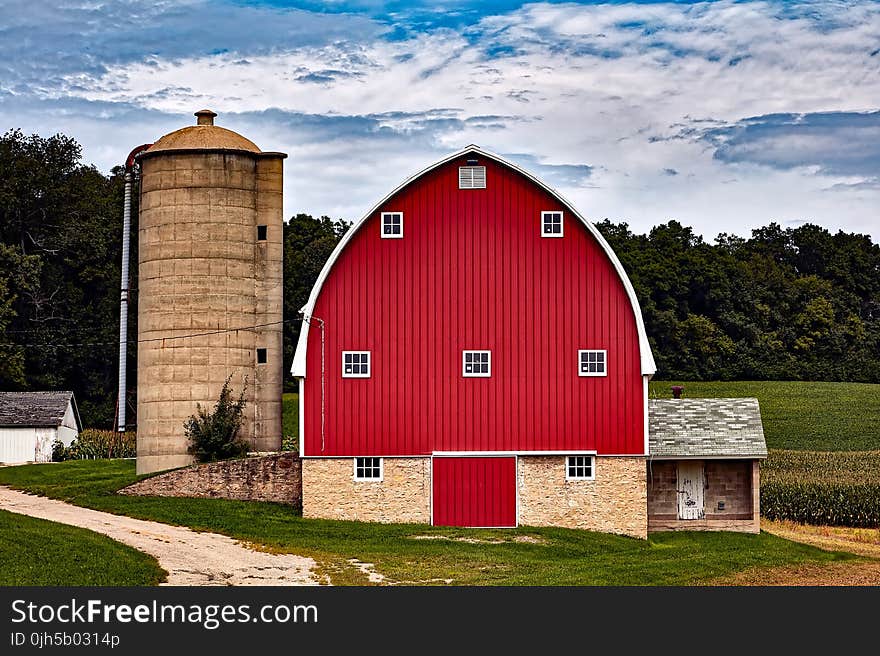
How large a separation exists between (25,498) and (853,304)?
71.6 meters

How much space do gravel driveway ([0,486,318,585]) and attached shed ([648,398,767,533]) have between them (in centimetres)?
1278

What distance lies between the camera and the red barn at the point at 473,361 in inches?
1362

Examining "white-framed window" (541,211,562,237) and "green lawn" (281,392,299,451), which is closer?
"white-framed window" (541,211,562,237)

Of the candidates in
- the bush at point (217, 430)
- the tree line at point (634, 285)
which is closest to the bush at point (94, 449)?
the tree line at point (634, 285)

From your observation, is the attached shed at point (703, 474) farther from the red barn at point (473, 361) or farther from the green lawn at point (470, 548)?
the red barn at point (473, 361)

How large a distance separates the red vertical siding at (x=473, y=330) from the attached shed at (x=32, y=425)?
84.0ft

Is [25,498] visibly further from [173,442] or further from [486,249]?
[486,249]

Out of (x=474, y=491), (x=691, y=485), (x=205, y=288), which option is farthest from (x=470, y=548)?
(x=205, y=288)

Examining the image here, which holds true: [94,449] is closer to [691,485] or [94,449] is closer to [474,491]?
[474,491]

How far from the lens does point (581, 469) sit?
34688 mm

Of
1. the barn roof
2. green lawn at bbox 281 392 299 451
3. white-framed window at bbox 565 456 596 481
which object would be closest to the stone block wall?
white-framed window at bbox 565 456 596 481

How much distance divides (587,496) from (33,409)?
31.7 metres

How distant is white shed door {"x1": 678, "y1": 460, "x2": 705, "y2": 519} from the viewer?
1475 inches

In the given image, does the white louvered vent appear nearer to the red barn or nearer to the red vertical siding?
the red barn
